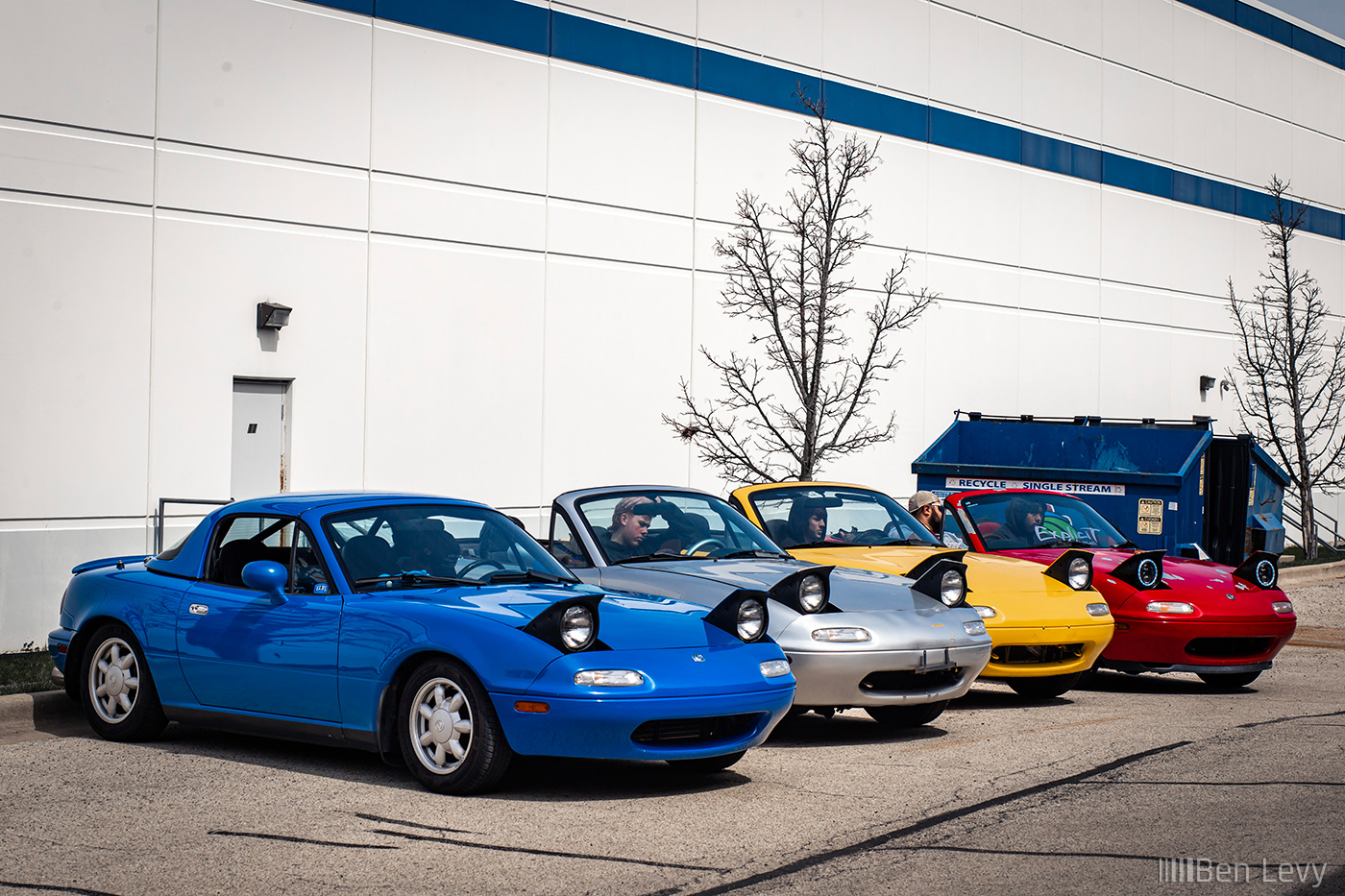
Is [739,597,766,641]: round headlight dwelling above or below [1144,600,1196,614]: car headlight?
above

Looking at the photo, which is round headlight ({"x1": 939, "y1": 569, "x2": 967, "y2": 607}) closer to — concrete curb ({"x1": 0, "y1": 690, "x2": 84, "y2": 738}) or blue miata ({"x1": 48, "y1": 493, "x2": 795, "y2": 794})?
blue miata ({"x1": 48, "y1": 493, "x2": 795, "y2": 794})

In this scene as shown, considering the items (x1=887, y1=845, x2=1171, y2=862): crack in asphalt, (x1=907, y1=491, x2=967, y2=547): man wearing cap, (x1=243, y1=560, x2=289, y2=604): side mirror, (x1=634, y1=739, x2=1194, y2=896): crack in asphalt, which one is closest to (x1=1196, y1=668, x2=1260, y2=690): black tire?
(x1=907, y1=491, x2=967, y2=547): man wearing cap

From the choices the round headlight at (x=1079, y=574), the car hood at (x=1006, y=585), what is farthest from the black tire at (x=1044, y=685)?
the round headlight at (x=1079, y=574)

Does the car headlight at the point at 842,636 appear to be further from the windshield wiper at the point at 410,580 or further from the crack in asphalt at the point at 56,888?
the crack in asphalt at the point at 56,888

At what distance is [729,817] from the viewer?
5.58m

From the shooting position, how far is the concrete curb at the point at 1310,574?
21172 mm

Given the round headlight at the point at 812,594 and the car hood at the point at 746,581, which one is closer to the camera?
the round headlight at the point at 812,594

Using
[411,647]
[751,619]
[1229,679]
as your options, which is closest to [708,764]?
[751,619]

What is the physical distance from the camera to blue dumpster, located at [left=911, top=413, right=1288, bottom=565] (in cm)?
1591

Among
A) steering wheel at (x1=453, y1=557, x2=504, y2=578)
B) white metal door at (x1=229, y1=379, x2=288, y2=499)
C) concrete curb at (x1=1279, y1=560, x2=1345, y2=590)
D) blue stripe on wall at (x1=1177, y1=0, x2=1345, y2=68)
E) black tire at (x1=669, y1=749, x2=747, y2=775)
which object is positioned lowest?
concrete curb at (x1=1279, y1=560, x2=1345, y2=590)

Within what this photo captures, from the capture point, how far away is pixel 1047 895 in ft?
14.5

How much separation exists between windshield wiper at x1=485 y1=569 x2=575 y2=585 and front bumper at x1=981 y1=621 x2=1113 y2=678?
3.26 meters

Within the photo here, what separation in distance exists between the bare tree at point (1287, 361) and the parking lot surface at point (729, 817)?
2181 cm

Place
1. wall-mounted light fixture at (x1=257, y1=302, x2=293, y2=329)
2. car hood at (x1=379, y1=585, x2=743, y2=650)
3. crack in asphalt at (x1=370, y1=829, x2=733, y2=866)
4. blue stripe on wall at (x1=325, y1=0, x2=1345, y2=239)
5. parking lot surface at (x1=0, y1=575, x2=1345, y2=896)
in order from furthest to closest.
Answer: blue stripe on wall at (x1=325, y1=0, x2=1345, y2=239) → wall-mounted light fixture at (x1=257, y1=302, x2=293, y2=329) → car hood at (x1=379, y1=585, x2=743, y2=650) → crack in asphalt at (x1=370, y1=829, x2=733, y2=866) → parking lot surface at (x1=0, y1=575, x2=1345, y2=896)
